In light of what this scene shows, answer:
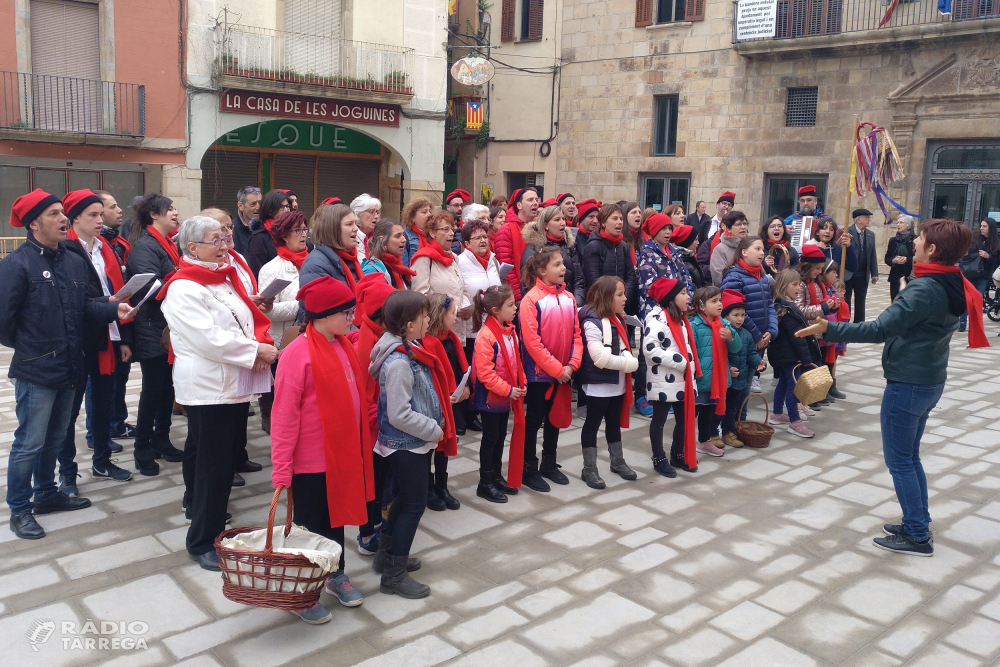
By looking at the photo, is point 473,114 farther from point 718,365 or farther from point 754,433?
point 718,365

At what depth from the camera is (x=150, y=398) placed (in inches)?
231

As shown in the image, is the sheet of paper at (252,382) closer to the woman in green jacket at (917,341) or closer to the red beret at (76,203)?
the red beret at (76,203)

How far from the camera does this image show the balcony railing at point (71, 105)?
52.6 feet

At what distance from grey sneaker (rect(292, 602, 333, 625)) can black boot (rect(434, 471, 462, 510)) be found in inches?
63.4

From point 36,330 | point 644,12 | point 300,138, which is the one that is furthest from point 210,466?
point 644,12

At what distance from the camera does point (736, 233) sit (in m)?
8.12

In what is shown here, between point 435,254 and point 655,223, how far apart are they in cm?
240

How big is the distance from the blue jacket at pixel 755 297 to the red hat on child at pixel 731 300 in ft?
0.92

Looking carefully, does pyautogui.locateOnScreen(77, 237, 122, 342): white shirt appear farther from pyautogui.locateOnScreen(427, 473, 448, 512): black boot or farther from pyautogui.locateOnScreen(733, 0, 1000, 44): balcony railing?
pyautogui.locateOnScreen(733, 0, 1000, 44): balcony railing

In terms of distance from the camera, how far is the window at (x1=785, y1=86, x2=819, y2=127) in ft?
66.9

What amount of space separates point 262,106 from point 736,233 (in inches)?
541

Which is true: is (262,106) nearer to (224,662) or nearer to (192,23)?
(192,23)

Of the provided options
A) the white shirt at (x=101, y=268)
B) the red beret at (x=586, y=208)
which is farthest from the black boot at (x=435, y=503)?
the red beret at (x=586, y=208)

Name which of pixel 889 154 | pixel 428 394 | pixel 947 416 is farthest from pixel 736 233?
pixel 428 394
